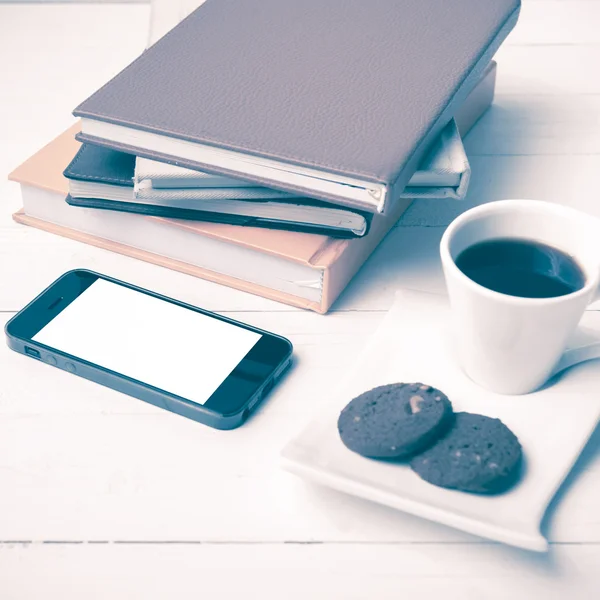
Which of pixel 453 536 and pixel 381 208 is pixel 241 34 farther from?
pixel 453 536

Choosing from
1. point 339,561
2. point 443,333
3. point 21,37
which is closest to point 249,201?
point 443,333

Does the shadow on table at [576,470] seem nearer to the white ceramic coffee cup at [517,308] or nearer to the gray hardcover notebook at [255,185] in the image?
the white ceramic coffee cup at [517,308]

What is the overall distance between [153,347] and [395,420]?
196 mm

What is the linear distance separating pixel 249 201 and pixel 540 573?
1.11ft

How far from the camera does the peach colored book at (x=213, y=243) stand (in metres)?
0.69

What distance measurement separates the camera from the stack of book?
66 cm

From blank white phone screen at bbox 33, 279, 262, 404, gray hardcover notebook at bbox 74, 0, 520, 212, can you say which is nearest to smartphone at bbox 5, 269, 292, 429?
blank white phone screen at bbox 33, 279, 262, 404

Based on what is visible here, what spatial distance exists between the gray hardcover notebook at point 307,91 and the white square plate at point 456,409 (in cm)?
10

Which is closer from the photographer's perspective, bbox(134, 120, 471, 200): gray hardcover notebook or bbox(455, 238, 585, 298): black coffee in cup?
bbox(455, 238, 585, 298): black coffee in cup

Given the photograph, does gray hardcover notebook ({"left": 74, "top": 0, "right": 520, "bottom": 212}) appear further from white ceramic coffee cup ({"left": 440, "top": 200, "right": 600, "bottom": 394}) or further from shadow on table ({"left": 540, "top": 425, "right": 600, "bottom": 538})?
shadow on table ({"left": 540, "top": 425, "right": 600, "bottom": 538})

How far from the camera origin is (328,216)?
689 millimetres

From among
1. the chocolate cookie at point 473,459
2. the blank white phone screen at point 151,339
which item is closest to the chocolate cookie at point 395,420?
the chocolate cookie at point 473,459

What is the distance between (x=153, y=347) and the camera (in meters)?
0.65

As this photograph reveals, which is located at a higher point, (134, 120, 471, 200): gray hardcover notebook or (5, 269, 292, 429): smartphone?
(134, 120, 471, 200): gray hardcover notebook
